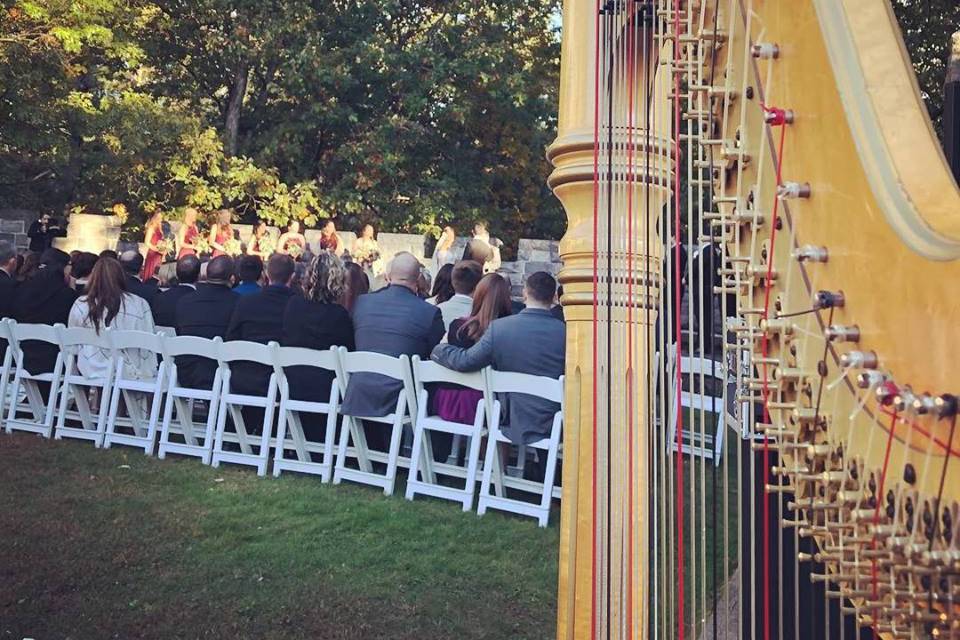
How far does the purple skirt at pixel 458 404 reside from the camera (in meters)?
5.63

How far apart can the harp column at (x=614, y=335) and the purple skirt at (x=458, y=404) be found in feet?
12.0

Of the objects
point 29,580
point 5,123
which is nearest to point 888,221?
point 29,580

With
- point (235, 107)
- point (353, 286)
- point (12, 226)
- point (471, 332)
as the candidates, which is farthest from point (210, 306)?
point (235, 107)

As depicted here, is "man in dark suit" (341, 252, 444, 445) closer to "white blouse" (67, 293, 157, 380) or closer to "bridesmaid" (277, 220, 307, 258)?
"white blouse" (67, 293, 157, 380)

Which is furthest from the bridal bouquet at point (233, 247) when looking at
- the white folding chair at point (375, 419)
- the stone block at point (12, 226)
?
the white folding chair at point (375, 419)

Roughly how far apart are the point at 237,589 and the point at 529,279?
7.36ft

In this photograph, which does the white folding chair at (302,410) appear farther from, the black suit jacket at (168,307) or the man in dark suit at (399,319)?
the black suit jacket at (168,307)

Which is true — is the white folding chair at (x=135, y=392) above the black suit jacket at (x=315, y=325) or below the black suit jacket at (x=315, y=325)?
below

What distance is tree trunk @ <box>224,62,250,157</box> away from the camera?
70.0 ft

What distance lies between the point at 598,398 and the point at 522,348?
3506mm

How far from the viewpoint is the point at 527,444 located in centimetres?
513

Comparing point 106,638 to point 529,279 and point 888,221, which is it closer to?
point 529,279

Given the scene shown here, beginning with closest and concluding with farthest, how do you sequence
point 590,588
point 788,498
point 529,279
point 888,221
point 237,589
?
point 888,221, point 788,498, point 590,588, point 237,589, point 529,279

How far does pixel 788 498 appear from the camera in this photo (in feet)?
4.52
